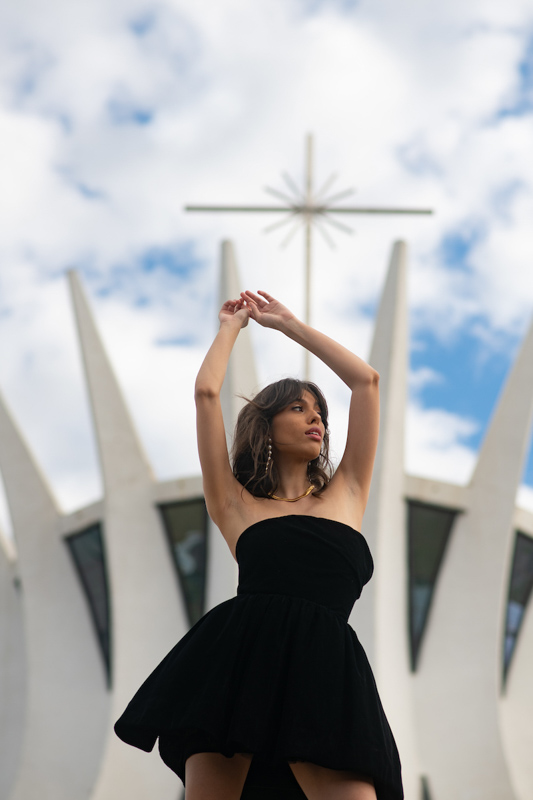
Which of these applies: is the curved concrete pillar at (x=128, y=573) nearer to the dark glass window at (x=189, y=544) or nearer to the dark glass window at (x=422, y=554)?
the dark glass window at (x=189, y=544)

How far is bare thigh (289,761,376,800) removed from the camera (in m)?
2.26

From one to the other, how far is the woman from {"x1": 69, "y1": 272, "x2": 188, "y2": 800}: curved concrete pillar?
32.0ft

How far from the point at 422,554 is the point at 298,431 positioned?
9979 mm

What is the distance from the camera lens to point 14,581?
1520cm

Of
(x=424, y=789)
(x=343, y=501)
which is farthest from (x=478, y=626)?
(x=343, y=501)

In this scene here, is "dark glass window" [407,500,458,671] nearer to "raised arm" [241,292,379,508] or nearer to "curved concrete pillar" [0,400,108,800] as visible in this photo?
"curved concrete pillar" [0,400,108,800]

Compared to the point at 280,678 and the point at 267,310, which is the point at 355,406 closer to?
the point at 267,310

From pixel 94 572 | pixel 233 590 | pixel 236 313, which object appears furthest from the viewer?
pixel 94 572

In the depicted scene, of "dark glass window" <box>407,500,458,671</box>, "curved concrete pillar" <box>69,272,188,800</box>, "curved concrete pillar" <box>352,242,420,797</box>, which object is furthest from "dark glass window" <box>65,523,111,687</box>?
"dark glass window" <box>407,500,458,671</box>

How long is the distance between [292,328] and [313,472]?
21.0 inches

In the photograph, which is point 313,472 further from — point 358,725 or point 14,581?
point 14,581

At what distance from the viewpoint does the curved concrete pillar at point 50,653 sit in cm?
1228

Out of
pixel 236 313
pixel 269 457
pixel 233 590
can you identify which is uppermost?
pixel 236 313

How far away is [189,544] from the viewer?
1278 cm
